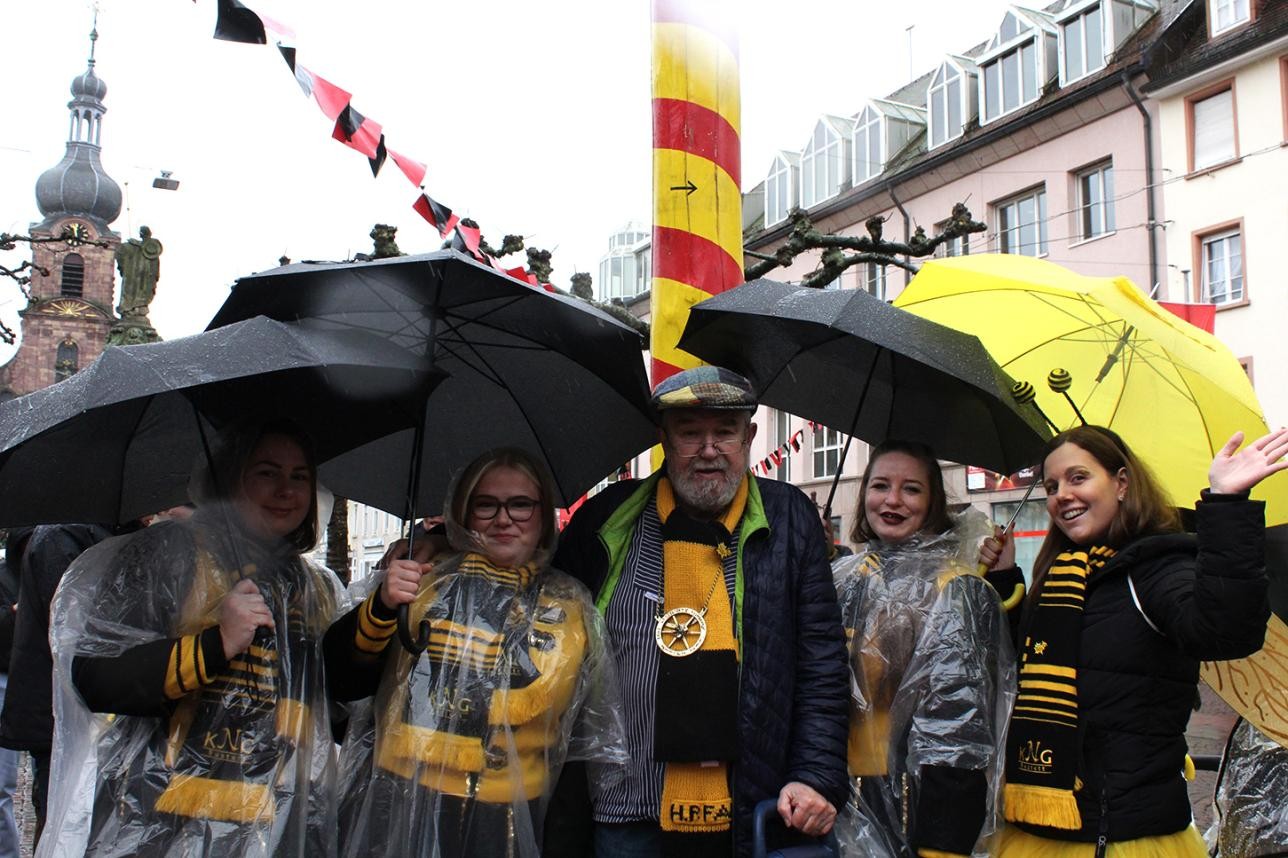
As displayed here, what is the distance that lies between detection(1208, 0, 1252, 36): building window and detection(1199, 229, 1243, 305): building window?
3.69 m

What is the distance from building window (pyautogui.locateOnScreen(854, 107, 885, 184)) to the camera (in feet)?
88.5

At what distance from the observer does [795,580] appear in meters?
3.00

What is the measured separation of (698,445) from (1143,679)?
1.24 meters

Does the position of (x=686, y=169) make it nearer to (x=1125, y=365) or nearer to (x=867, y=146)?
(x=1125, y=365)

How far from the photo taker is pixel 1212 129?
61.2 ft

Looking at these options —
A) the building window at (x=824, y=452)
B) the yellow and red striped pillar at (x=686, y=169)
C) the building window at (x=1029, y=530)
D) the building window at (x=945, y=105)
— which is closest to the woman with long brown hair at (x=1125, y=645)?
the yellow and red striped pillar at (x=686, y=169)

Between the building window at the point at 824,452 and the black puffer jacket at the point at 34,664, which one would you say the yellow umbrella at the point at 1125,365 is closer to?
the black puffer jacket at the point at 34,664

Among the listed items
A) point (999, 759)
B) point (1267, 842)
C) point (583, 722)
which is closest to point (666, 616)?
→ point (583, 722)

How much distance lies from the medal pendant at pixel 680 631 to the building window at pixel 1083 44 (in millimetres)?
20941

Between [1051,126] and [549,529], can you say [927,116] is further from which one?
[549,529]

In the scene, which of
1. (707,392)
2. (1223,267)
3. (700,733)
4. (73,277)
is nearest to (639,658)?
(700,733)

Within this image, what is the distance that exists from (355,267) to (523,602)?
943mm

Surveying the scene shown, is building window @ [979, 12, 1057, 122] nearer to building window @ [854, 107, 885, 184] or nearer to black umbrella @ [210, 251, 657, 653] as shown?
building window @ [854, 107, 885, 184]

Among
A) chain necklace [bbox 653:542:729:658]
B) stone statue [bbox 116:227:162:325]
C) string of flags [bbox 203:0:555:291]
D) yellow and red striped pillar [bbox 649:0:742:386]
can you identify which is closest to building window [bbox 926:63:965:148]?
stone statue [bbox 116:227:162:325]
